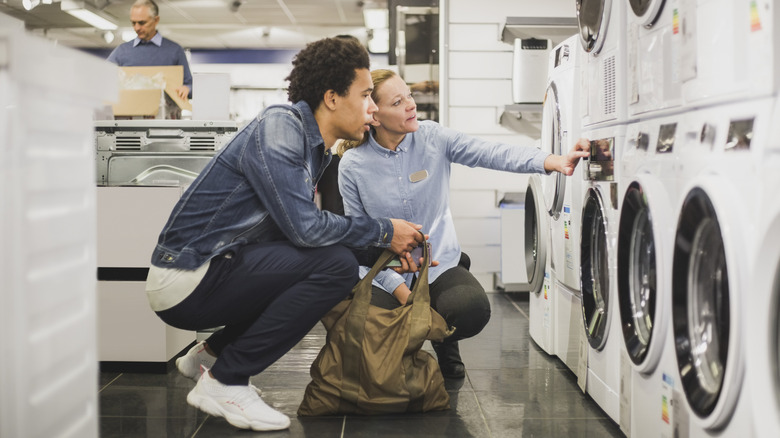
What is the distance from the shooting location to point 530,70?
4.59 m

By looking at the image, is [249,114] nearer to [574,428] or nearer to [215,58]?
[215,58]

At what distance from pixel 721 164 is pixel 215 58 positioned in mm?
10853

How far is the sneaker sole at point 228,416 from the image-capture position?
2041 mm

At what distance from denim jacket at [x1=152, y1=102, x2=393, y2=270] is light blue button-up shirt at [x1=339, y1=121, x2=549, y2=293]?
406mm

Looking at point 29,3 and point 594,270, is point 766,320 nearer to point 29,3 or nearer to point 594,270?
point 594,270

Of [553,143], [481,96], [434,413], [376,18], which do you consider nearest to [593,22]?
[553,143]

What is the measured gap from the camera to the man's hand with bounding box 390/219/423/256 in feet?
7.04

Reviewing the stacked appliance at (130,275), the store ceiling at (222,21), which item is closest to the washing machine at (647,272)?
the stacked appliance at (130,275)

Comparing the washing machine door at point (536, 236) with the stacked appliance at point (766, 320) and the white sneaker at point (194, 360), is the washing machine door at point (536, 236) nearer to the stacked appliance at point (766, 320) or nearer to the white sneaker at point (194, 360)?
the white sneaker at point (194, 360)

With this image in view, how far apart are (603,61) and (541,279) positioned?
1.19 m

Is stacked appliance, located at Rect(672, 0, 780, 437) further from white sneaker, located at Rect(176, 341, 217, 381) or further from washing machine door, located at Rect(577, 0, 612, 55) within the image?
white sneaker, located at Rect(176, 341, 217, 381)

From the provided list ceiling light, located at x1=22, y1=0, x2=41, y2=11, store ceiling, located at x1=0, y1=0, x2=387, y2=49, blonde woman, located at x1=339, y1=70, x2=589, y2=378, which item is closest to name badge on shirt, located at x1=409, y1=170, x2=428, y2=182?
blonde woman, located at x1=339, y1=70, x2=589, y2=378

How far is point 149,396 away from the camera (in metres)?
2.43

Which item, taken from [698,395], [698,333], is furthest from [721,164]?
[698,395]
